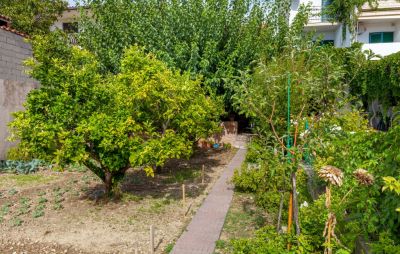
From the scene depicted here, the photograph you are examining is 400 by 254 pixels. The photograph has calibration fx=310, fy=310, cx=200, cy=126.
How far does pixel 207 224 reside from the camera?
6898 millimetres

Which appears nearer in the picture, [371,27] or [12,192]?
[12,192]

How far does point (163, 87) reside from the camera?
27.2 ft

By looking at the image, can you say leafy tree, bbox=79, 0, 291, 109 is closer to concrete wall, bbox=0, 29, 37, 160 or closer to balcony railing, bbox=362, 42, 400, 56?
concrete wall, bbox=0, 29, 37, 160

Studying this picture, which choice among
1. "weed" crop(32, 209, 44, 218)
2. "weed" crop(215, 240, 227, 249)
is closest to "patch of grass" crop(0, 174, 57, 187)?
"weed" crop(32, 209, 44, 218)

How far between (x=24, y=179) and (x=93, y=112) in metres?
5.36

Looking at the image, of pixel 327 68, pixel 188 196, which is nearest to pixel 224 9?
pixel 188 196

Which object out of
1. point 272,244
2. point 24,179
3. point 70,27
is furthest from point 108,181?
point 70,27

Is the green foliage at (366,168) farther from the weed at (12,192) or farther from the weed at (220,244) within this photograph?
the weed at (12,192)

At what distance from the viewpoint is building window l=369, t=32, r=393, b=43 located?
73.5 feet

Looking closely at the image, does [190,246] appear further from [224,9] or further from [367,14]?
[367,14]

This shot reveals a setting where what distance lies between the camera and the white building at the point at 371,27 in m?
21.0

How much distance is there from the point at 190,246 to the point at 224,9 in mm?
12752

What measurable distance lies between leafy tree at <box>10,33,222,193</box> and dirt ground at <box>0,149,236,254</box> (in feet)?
3.37

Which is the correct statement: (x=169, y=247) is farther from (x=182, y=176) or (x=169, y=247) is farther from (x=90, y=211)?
(x=182, y=176)
